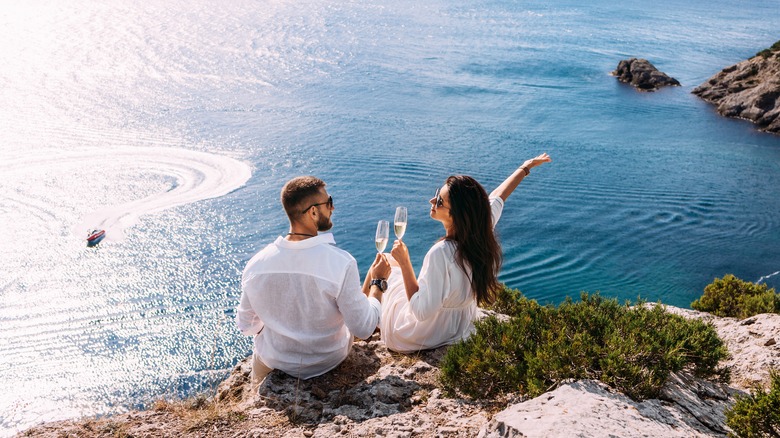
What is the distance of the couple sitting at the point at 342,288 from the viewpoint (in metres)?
5.38

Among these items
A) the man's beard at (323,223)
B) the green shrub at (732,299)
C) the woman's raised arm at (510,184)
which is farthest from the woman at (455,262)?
the green shrub at (732,299)

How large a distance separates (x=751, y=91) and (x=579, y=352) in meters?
38.6

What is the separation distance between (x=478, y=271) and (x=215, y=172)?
20431 mm

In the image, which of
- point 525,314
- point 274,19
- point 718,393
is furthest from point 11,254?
point 274,19

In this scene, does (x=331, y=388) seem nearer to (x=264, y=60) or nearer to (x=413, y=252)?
(x=413, y=252)

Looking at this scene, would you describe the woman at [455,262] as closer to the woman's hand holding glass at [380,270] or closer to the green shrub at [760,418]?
the woman's hand holding glass at [380,270]

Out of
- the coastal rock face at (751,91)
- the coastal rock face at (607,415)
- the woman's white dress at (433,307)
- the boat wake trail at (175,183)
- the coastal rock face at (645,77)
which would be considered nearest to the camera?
the coastal rock face at (607,415)

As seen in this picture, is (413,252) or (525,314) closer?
(525,314)

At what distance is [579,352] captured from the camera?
5066mm

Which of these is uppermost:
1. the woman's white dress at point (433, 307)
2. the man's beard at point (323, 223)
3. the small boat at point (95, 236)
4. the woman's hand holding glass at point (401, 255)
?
the man's beard at point (323, 223)

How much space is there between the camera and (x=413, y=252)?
19406mm

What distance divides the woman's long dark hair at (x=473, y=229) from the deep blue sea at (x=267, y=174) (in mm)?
6750

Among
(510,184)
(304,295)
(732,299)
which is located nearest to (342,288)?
(304,295)

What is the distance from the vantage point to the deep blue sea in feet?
49.7
